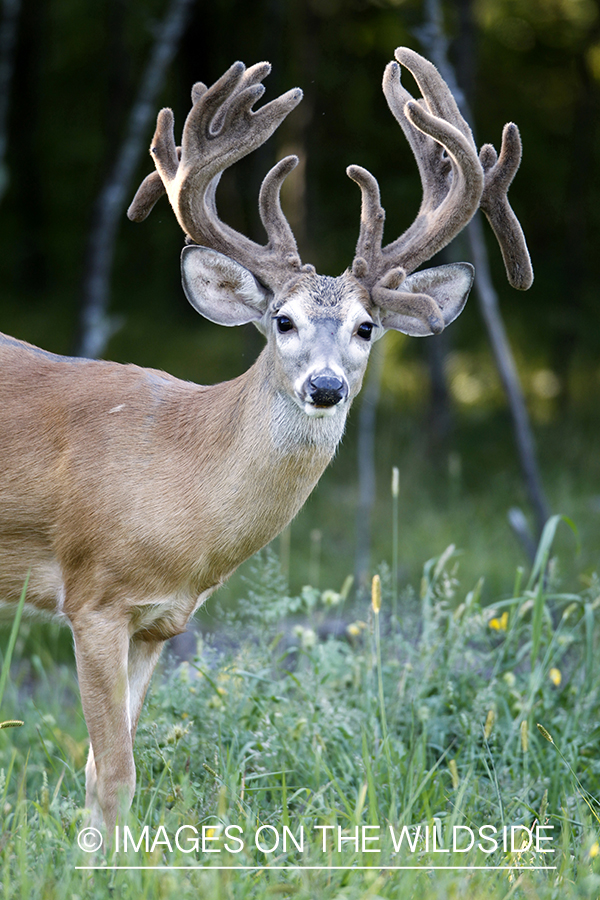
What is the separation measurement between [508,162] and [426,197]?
323 millimetres

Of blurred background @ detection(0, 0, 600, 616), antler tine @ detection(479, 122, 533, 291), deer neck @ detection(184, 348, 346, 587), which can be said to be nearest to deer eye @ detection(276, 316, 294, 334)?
deer neck @ detection(184, 348, 346, 587)

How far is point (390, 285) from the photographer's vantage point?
11.7 feet

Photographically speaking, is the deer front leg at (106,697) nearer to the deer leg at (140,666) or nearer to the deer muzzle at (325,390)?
the deer leg at (140,666)

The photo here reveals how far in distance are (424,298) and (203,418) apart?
92 cm

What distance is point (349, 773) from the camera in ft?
12.7

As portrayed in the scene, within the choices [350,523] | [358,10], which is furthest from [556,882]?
[358,10]

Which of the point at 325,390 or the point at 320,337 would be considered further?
the point at 320,337

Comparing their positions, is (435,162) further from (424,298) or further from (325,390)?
(325,390)

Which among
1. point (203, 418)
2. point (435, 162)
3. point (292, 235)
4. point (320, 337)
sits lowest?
point (203, 418)

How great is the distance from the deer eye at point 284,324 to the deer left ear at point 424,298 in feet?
1.06

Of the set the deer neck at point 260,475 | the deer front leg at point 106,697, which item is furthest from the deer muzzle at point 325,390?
the deer front leg at point 106,697

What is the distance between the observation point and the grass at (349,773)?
2787mm

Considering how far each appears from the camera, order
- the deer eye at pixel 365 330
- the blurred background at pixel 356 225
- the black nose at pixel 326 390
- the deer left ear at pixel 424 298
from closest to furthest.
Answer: the black nose at pixel 326 390
the deer left ear at pixel 424 298
the deer eye at pixel 365 330
the blurred background at pixel 356 225

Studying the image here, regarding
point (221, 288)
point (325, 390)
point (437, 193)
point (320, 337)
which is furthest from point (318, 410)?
point (437, 193)
